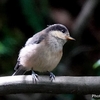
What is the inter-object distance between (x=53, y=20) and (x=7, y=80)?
1676 mm

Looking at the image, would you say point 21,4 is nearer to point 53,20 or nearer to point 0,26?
point 0,26

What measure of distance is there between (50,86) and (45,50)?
40 cm

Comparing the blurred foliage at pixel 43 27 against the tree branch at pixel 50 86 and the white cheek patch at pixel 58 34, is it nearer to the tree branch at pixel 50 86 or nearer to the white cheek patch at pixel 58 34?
the white cheek patch at pixel 58 34

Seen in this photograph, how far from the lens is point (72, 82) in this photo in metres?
2.03

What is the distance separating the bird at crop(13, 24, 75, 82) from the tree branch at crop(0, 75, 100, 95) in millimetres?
348

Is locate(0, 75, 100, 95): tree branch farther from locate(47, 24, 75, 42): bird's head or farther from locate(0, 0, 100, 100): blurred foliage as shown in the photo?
locate(0, 0, 100, 100): blurred foliage

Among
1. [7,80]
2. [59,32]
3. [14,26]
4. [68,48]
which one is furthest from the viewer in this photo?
[68,48]

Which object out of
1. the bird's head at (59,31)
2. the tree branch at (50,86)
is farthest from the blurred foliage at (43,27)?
the tree branch at (50,86)

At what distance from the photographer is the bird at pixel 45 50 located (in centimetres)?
239

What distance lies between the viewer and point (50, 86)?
6.64ft

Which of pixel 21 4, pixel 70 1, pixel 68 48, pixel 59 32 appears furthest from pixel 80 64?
pixel 59 32

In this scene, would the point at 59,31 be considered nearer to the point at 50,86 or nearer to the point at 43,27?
the point at 50,86

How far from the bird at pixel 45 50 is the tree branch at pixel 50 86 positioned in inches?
13.7

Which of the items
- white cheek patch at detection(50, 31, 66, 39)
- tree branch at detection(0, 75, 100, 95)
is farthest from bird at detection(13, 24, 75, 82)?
tree branch at detection(0, 75, 100, 95)
